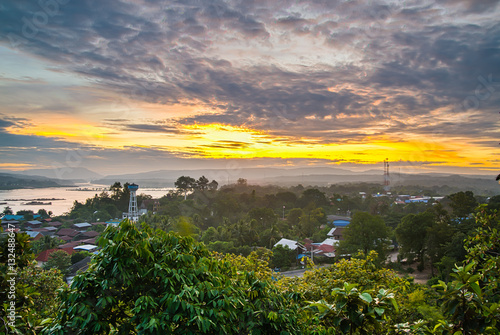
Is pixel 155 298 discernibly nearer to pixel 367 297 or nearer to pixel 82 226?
pixel 367 297

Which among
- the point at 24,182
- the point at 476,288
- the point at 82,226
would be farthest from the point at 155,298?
the point at 82,226

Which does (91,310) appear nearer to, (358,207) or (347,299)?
(347,299)

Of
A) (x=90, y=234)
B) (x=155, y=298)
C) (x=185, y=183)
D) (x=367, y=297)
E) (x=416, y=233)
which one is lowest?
(x=90, y=234)

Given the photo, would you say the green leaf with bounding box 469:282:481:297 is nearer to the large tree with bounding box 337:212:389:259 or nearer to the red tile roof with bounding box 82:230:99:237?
the large tree with bounding box 337:212:389:259

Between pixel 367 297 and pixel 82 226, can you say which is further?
pixel 82 226

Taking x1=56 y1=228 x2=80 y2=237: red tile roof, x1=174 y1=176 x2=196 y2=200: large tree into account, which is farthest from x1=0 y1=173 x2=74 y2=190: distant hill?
x1=174 y1=176 x2=196 y2=200: large tree

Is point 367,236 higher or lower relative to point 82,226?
higher

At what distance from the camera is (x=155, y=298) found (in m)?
3.01

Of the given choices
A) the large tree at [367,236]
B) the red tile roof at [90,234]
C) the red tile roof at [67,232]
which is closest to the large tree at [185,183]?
the red tile roof at [90,234]

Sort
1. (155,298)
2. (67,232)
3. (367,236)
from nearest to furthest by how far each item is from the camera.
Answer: (155,298) < (367,236) < (67,232)

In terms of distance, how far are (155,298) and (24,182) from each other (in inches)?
1328

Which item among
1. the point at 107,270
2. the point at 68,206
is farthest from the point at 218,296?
the point at 68,206

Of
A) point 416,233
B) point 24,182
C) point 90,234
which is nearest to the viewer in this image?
point 416,233

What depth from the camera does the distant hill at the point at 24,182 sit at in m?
22.0
